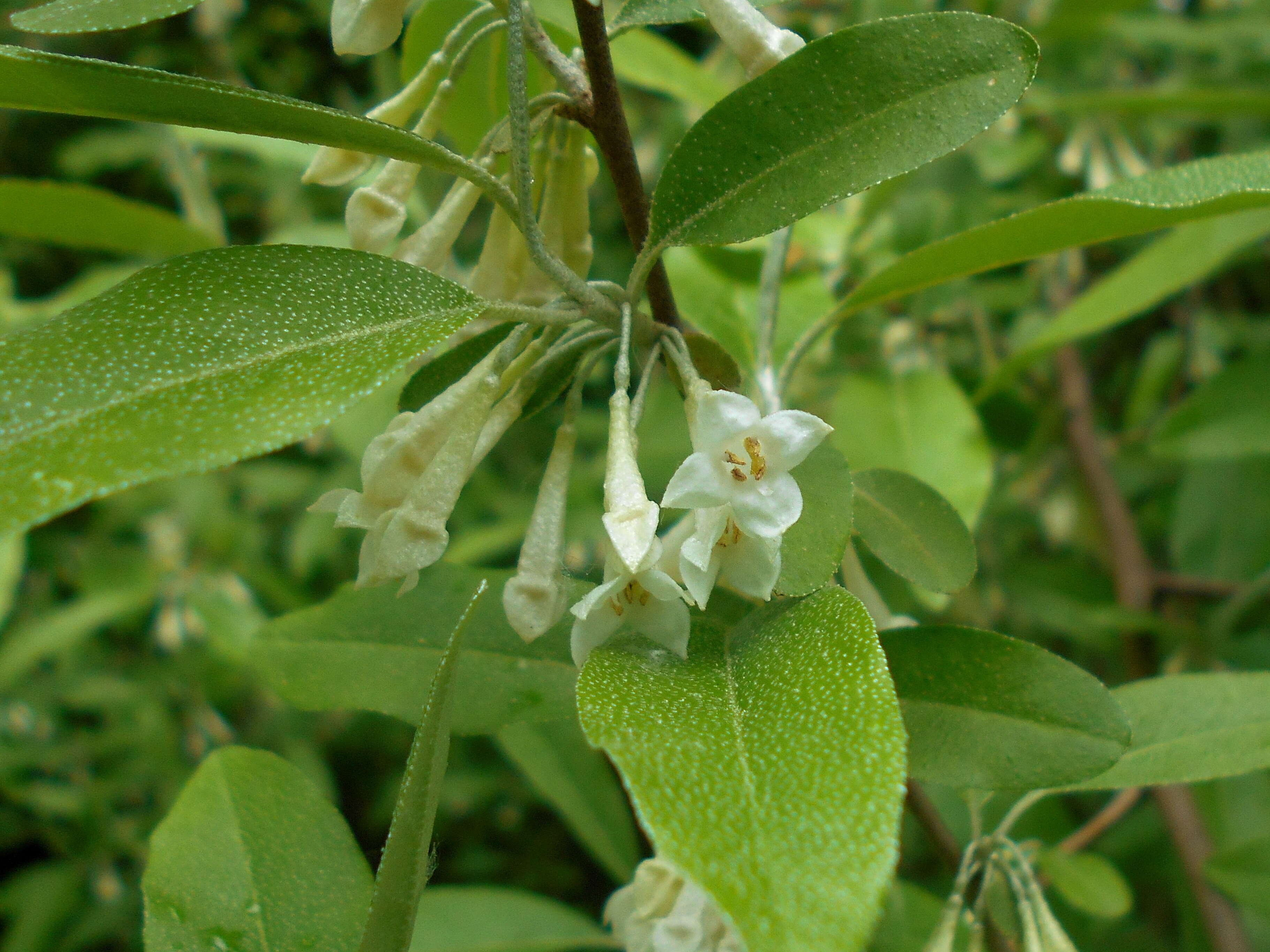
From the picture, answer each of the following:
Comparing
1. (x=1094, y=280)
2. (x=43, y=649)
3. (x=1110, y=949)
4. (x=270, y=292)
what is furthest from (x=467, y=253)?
(x=270, y=292)

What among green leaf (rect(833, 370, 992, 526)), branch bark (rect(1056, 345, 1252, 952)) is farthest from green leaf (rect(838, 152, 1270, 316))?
branch bark (rect(1056, 345, 1252, 952))

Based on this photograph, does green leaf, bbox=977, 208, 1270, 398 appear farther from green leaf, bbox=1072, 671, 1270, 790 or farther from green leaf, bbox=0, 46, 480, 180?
green leaf, bbox=0, 46, 480, 180

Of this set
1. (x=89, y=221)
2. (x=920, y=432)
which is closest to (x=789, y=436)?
(x=920, y=432)

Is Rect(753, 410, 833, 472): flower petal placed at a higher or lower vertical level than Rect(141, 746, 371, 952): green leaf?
higher

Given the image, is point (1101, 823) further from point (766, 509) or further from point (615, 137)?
point (615, 137)

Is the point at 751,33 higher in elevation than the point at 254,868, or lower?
higher

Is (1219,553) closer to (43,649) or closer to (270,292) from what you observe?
(270,292)

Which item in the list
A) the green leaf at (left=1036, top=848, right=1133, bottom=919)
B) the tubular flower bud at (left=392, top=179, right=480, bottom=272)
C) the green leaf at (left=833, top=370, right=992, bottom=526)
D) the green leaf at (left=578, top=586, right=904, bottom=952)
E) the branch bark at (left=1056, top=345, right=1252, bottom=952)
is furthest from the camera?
the branch bark at (left=1056, top=345, right=1252, bottom=952)
